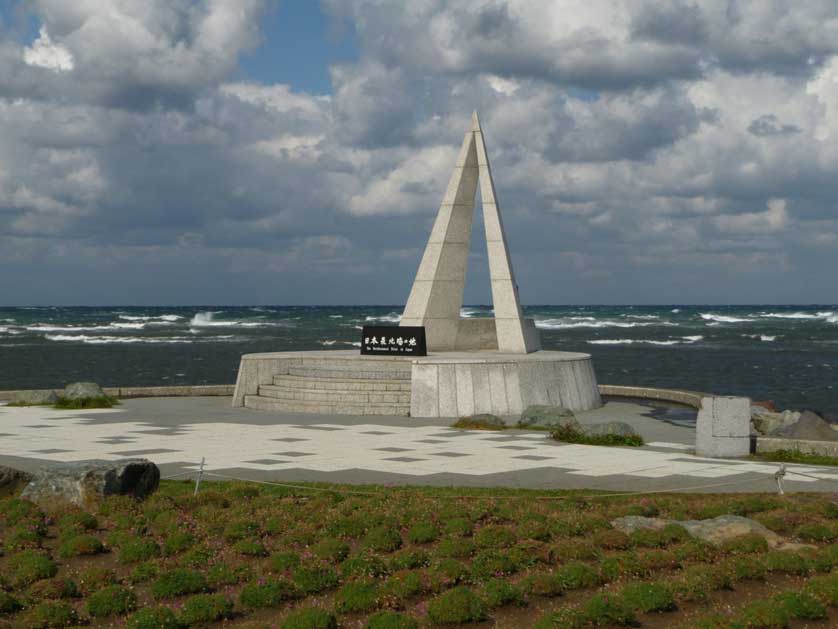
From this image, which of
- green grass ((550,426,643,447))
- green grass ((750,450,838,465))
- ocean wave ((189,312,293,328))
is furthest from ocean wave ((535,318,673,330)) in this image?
green grass ((750,450,838,465))

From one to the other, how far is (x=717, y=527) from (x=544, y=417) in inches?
448

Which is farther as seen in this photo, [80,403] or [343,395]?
[80,403]

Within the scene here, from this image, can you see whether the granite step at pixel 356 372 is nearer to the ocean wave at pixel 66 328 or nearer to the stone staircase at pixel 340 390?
the stone staircase at pixel 340 390

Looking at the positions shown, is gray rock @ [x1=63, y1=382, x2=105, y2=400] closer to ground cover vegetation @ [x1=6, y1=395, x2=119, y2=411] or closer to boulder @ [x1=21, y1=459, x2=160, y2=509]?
ground cover vegetation @ [x1=6, y1=395, x2=119, y2=411]

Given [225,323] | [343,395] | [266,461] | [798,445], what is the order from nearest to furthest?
[266,461], [798,445], [343,395], [225,323]

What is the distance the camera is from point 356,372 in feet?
87.0

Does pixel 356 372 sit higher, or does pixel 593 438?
pixel 356 372

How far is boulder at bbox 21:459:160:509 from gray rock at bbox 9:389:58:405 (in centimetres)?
1539

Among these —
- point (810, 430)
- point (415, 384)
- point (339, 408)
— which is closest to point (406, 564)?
point (810, 430)

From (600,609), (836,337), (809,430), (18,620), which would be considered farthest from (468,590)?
(836,337)

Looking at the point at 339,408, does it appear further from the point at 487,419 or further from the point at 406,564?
the point at 406,564

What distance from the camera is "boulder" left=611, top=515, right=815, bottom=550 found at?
10.9 m

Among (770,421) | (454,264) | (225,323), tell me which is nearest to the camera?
(770,421)

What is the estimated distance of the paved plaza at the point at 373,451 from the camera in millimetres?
15023
